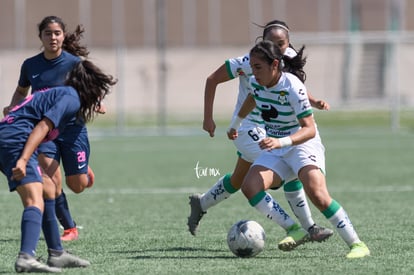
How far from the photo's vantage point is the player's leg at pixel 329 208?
7.05 meters

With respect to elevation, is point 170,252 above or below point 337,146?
above

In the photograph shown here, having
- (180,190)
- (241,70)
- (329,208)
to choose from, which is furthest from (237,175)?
(180,190)

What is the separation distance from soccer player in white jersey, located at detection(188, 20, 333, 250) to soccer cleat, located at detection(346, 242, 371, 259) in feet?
1.49

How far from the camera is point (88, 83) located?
658 centimetres

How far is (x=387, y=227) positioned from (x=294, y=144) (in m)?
2.47

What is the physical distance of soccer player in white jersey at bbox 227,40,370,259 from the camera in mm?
7004

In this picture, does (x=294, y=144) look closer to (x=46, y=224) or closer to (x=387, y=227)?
(x=46, y=224)

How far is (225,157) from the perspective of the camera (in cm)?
1777

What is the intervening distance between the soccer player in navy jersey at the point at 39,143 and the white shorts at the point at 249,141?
1875 millimetres

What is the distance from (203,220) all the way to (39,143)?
379cm

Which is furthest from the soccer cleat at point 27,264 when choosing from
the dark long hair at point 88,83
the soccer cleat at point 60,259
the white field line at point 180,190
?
the white field line at point 180,190

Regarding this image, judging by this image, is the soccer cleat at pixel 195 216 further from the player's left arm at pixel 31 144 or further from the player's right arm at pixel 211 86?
the player's left arm at pixel 31 144

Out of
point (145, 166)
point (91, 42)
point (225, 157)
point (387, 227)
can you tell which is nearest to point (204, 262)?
point (387, 227)

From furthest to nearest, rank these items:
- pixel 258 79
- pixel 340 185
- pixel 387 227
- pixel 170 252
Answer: pixel 340 185 < pixel 387 227 < pixel 170 252 < pixel 258 79
